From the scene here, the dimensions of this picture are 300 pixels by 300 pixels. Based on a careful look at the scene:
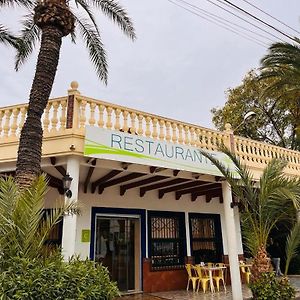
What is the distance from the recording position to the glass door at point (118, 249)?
9844mm

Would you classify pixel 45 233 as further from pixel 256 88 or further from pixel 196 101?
pixel 256 88

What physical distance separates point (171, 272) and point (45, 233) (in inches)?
267

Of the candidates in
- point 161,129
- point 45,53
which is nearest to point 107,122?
point 161,129

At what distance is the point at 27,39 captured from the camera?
8.29m

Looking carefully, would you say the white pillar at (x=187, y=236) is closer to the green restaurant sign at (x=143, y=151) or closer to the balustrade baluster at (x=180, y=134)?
the green restaurant sign at (x=143, y=151)

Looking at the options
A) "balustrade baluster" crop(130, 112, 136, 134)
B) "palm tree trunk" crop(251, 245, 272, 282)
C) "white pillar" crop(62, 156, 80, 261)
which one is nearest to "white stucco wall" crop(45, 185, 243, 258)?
"white pillar" crop(62, 156, 80, 261)

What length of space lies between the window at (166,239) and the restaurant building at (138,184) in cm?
3

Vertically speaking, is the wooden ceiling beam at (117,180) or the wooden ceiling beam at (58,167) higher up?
the wooden ceiling beam at (117,180)

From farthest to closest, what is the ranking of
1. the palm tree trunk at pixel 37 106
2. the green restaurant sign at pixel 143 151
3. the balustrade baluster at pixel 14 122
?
the balustrade baluster at pixel 14 122 < the green restaurant sign at pixel 143 151 < the palm tree trunk at pixel 37 106

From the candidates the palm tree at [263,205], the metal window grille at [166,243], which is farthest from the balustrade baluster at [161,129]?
the metal window grille at [166,243]

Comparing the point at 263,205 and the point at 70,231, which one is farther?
the point at 263,205

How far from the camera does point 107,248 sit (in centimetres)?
→ 996

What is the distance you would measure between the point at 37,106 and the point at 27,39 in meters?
3.15

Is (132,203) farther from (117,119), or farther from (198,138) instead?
(117,119)
